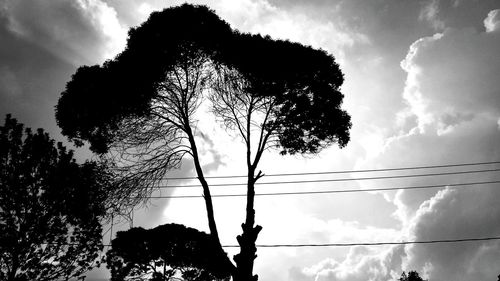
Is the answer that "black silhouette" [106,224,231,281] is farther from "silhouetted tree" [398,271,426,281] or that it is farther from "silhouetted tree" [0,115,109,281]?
"silhouetted tree" [398,271,426,281]

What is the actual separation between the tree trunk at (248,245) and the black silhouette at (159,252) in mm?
11003

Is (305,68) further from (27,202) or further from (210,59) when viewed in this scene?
(27,202)

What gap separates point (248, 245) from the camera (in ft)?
28.2

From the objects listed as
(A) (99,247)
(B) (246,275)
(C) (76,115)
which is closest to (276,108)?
(B) (246,275)

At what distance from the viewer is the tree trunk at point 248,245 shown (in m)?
8.17

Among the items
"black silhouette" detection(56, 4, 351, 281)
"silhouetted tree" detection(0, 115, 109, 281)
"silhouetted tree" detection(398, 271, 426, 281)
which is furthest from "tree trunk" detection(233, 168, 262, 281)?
"silhouetted tree" detection(398, 271, 426, 281)

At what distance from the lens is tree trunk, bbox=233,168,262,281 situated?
817 cm

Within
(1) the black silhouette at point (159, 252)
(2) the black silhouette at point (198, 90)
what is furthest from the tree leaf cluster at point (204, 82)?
(1) the black silhouette at point (159, 252)

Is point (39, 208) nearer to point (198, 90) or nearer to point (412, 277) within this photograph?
point (198, 90)

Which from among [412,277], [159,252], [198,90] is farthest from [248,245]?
→ [412,277]

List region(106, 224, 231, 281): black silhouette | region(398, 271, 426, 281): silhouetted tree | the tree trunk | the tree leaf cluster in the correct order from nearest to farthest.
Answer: the tree trunk → the tree leaf cluster → region(106, 224, 231, 281): black silhouette → region(398, 271, 426, 281): silhouetted tree

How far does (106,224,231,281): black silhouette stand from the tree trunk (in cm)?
1100

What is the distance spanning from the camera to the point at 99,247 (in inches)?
532

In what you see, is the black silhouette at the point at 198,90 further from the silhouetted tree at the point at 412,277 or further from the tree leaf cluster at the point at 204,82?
the silhouetted tree at the point at 412,277
